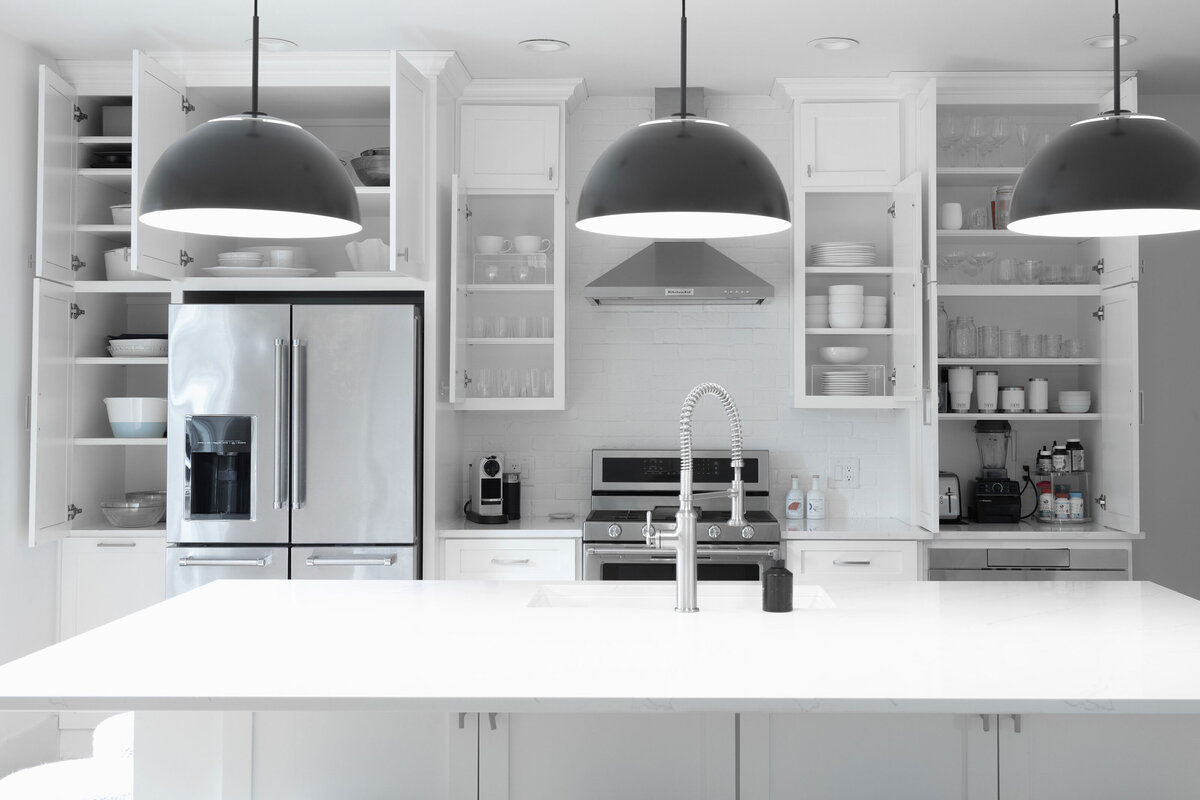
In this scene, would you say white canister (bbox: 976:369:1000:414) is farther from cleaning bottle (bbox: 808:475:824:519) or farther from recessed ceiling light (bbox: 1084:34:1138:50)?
recessed ceiling light (bbox: 1084:34:1138:50)

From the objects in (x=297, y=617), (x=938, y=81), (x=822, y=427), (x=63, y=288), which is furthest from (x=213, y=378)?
(x=938, y=81)

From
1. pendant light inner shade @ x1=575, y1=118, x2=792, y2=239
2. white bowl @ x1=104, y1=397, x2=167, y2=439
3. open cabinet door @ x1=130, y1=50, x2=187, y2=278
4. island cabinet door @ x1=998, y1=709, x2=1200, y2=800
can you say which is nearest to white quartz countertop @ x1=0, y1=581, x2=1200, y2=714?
island cabinet door @ x1=998, y1=709, x2=1200, y2=800

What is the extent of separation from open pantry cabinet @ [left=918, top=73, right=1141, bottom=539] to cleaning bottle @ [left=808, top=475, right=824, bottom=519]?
→ 452 mm

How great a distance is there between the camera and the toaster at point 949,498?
440 cm

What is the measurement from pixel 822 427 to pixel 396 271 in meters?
2.11

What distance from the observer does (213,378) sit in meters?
3.89

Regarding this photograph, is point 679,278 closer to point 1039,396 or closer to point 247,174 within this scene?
point 1039,396

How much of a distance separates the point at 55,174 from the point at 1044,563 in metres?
4.25

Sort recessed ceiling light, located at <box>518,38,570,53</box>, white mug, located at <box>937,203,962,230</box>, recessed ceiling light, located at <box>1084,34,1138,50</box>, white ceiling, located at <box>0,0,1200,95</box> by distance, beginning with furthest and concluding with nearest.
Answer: white mug, located at <box>937,203,962,230</box> → recessed ceiling light, located at <box>518,38,570,53</box> → recessed ceiling light, located at <box>1084,34,1138,50</box> → white ceiling, located at <box>0,0,1200,95</box>

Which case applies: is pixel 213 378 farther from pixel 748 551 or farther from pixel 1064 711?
pixel 1064 711

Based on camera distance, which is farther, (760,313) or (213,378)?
(760,313)

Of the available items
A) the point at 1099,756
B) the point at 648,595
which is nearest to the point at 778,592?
the point at 648,595

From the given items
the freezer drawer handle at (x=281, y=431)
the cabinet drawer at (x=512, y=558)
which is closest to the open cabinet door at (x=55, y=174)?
the freezer drawer handle at (x=281, y=431)

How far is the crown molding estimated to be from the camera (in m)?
4.40
